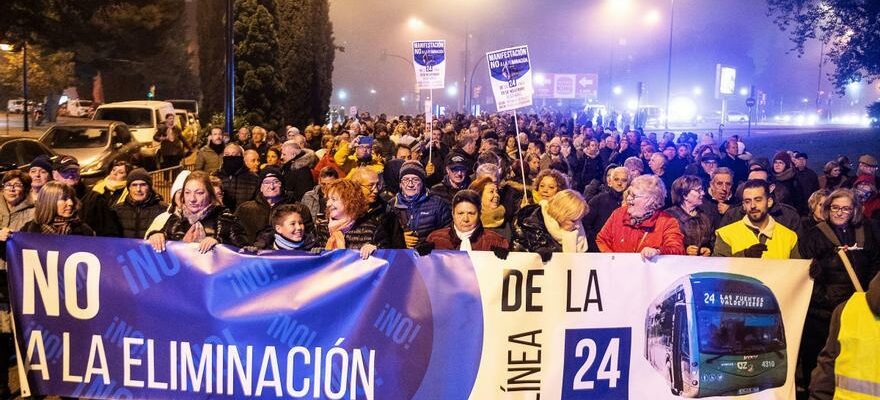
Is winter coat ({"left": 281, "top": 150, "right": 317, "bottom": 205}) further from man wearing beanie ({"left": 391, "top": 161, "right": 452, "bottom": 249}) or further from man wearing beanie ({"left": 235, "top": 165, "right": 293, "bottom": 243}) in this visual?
man wearing beanie ({"left": 391, "top": 161, "right": 452, "bottom": 249})

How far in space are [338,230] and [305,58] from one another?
25045mm

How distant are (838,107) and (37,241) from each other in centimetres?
9373

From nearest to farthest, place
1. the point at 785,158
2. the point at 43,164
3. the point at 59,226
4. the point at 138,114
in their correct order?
the point at 59,226, the point at 43,164, the point at 785,158, the point at 138,114

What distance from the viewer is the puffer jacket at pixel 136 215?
7.03 metres

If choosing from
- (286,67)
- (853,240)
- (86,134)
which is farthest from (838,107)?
(853,240)

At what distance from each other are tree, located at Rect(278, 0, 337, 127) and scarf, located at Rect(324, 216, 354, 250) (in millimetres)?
21815

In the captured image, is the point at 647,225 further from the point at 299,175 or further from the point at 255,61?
the point at 255,61

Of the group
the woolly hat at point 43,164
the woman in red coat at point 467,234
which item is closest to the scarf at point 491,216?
the woman in red coat at point 467,234

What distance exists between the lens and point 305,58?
30.2m

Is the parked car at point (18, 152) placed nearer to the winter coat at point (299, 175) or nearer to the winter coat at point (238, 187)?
the winter coat at point (299, 175)

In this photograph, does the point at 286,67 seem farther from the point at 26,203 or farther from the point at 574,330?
the point at 574,330

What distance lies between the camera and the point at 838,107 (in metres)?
87.7

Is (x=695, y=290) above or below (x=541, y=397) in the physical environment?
above

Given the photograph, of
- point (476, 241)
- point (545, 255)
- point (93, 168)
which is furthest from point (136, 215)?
point (93, 168)
